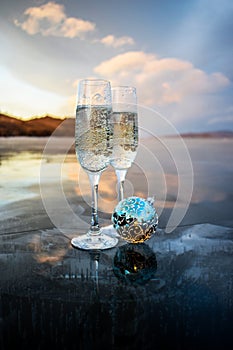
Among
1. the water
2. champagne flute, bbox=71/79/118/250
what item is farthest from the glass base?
the water

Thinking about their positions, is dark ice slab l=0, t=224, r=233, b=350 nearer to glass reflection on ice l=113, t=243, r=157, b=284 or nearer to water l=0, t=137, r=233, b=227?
glass reflection on ice l=113, t=243, r=157, b=284

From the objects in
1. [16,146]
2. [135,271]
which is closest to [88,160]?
[135,271]

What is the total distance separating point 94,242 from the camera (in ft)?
2.64

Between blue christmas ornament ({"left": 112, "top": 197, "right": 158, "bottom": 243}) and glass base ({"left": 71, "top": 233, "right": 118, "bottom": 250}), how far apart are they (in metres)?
0.03

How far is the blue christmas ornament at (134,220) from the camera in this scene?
0.78 m

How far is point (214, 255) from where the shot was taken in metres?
0.74

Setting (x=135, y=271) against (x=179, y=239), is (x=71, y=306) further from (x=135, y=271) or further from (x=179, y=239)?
(x=179, y=239)

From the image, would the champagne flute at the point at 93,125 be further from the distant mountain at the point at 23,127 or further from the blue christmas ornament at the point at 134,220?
the distant mountain at the point at 23,127

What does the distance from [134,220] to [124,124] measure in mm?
210

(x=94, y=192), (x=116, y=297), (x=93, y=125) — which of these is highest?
(x=93, y=125)

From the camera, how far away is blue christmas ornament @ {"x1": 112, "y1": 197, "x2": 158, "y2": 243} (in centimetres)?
78

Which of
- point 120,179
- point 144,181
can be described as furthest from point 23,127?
point 120,179

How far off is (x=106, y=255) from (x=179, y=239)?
0.20 m

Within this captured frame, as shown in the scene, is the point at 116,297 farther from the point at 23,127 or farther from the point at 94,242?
the point at 23,127
